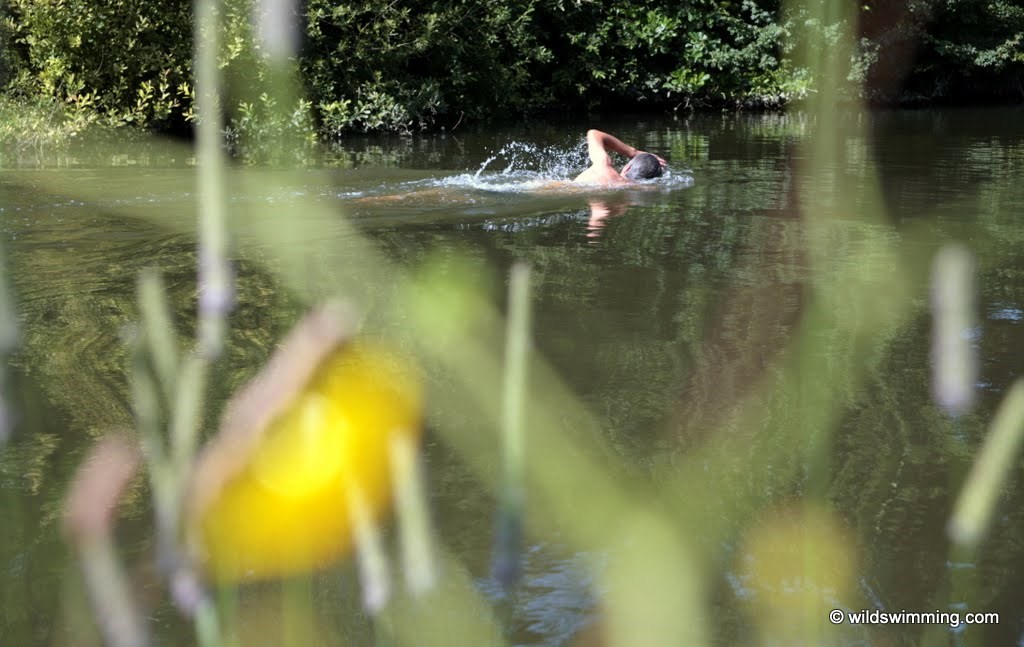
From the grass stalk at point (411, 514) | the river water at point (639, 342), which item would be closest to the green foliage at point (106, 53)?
the river water at point (639, 342)

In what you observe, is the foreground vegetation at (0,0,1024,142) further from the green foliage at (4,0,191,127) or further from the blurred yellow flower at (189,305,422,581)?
the blurred yellow flower at (189,305,422,581)

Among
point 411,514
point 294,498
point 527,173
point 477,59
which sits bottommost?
point 294,498

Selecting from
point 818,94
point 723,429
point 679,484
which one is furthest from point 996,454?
point 723,429

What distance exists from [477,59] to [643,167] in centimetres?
818

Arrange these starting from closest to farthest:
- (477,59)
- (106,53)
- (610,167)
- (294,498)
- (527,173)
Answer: (294,498), (610,167), (527,173), (106,53), (477,59)

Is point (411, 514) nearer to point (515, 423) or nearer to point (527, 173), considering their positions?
point (515, 423)

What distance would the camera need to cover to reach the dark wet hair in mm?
9688

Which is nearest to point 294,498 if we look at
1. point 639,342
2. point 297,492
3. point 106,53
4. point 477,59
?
point 297,492

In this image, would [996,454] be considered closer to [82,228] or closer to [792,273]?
[792,273]

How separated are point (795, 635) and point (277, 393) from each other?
1.82 m

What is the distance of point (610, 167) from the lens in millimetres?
9648

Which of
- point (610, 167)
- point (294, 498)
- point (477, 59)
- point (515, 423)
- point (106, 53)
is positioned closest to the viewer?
point (515, 423)

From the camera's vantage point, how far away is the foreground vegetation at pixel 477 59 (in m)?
13.4

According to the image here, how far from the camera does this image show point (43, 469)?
3.15 meters
